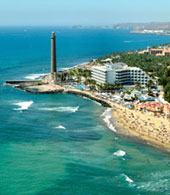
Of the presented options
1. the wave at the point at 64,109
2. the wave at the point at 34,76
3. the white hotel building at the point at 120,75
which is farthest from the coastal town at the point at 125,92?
the wave at the point at 64,109

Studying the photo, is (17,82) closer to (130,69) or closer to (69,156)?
(130,69)

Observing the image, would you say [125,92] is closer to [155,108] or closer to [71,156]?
[155,108]

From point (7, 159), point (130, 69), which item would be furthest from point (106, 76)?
point (7, 159)

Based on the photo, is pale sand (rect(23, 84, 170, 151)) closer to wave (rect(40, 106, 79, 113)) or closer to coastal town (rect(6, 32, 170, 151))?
coastal town (rect(6, 32, 170, 151))

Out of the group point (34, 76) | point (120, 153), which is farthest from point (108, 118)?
point (34, 76)

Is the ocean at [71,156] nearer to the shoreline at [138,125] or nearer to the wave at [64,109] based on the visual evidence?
the wave at [64,109]

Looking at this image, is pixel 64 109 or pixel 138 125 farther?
pixel 64 109

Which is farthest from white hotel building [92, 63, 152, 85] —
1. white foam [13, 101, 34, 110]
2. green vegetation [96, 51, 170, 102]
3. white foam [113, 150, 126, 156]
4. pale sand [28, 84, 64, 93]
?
white foam [113, 150, 126, 156]

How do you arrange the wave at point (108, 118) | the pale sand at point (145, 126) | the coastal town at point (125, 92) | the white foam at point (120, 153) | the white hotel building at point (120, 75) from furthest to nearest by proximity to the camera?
the white hotel building at point (120, 75)
the wave at point (108, 118)
the coastal town at point (125, 92)
the pale sand at point (145, 126)
the white foam at point (120, 153)
